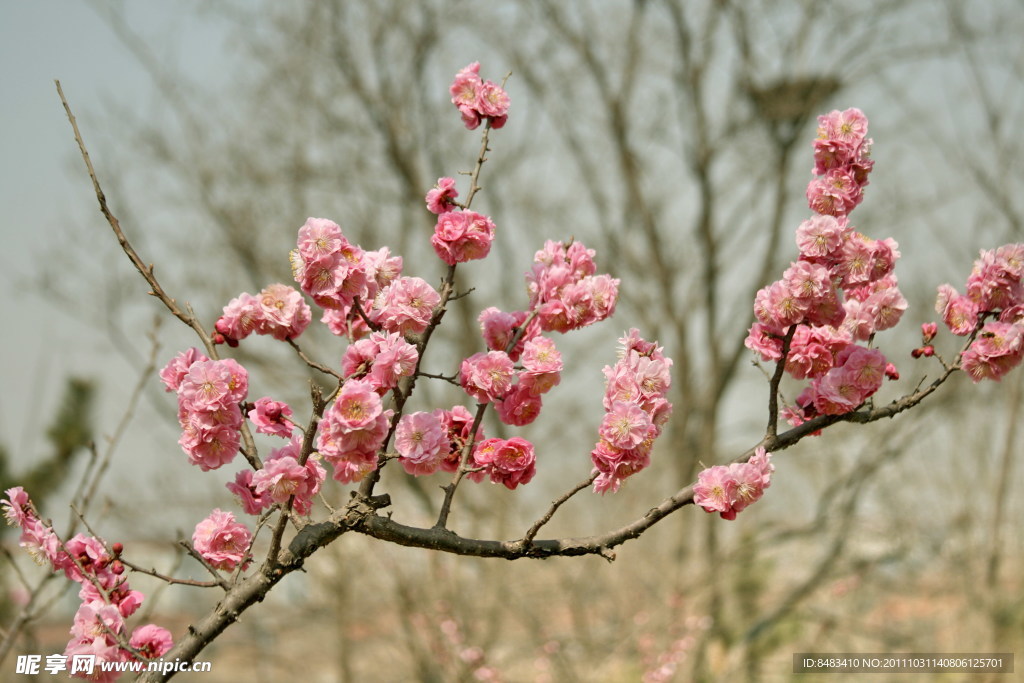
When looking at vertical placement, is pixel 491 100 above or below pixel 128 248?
above

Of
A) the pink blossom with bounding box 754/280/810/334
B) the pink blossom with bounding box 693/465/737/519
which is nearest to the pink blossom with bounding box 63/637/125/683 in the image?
the pink blossom with bounding box 693/465/737/519

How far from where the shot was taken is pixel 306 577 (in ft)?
27.7

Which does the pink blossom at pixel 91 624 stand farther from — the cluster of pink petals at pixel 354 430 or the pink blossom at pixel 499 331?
the pink blossom at pixel 499 331

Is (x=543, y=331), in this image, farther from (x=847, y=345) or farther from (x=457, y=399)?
(x=457, y=399)

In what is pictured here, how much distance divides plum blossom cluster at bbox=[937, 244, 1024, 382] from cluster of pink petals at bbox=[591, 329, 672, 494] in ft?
2.16

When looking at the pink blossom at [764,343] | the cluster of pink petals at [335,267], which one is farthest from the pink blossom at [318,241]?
the pink blossom at [764,343]

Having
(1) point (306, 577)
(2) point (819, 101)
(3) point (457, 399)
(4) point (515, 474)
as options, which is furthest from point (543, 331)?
(1) point (306, 577)

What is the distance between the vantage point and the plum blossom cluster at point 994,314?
5.75 feet

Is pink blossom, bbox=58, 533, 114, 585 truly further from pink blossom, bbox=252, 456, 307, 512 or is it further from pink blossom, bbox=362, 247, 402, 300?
pink blossom, bbox=362, 247, 402, 300

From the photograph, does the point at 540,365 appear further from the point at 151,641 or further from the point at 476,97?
the point at 151,641

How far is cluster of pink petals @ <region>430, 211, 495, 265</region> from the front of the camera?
1.74m

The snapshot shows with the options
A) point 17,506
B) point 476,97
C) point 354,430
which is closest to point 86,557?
point 17,506

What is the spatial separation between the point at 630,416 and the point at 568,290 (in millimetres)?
324

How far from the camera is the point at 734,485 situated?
163 centimetres
